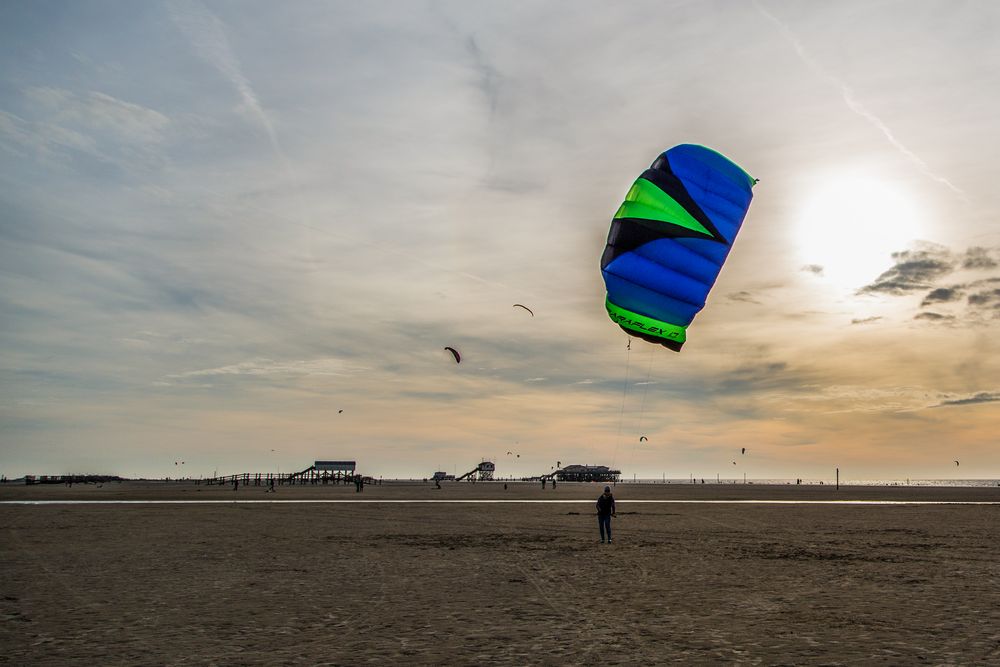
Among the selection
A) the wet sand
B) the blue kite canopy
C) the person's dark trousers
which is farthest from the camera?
the person's dark trousers

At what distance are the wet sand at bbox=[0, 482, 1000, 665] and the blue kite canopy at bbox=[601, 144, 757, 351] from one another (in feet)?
21.5

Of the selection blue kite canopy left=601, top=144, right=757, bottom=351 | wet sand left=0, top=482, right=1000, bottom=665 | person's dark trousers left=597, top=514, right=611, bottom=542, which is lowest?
wet sand left=0, top=482, right=1000, bottom=665

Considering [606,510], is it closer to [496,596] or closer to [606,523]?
[606,523]

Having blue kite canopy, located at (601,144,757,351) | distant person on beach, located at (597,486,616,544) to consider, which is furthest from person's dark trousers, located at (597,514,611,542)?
blue kite canopy, located at (601,144,757,351)

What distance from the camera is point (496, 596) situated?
1412 centimetres

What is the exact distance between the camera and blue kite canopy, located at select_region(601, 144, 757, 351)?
2169cm

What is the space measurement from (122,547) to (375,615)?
43.1ft

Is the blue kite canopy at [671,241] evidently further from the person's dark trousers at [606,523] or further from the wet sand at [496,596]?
the wet sand at [496,596]

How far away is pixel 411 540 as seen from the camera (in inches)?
958

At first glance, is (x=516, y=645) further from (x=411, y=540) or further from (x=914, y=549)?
(x=914, y=549)

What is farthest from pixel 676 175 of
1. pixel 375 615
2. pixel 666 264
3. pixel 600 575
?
pixel 375 615

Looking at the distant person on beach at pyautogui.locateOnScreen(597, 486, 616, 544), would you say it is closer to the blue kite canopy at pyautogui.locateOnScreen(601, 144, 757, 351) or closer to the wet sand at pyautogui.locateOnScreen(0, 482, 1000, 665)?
the wet sand at pyautogui.locateOnScreen(0, 482, 1000, 665)

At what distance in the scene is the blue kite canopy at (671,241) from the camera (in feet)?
71.2

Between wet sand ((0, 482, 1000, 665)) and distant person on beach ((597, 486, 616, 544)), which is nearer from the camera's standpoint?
wet sand ((0, 482, 1000, 665))
